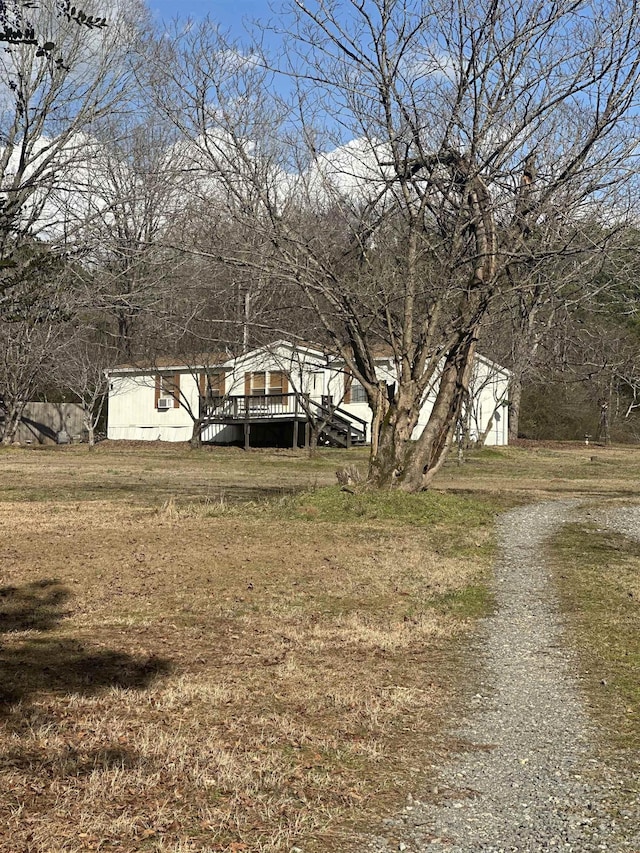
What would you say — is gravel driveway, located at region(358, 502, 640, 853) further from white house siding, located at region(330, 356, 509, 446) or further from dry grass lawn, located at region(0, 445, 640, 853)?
white house siding, located at region(330, 356, 509, 446)

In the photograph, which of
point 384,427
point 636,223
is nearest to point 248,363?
point 384,427

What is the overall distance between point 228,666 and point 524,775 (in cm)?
234

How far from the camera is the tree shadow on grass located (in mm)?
5488

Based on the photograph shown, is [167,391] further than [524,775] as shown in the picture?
Yes

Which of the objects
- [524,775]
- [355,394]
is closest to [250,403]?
[355,394]

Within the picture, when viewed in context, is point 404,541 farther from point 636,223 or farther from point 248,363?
point 248,363

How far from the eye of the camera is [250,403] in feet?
127

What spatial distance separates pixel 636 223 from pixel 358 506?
5.40 meters

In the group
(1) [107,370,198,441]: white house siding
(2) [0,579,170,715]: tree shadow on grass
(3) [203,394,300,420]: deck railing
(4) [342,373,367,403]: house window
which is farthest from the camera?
(1) [107,370,198,441]: white house siding

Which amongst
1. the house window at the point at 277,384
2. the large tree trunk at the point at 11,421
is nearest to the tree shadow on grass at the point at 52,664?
the large tree trunk at the point at 11,421

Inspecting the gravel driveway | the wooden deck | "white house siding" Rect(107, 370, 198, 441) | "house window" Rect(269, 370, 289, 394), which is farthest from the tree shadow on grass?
"white house siding" Rect(107, 370, 198, 441)

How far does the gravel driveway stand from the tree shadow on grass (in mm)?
2054

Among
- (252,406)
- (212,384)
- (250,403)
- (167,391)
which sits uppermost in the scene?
(212,384)

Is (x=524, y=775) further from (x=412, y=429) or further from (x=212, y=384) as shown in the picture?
(x=212, y=384)
